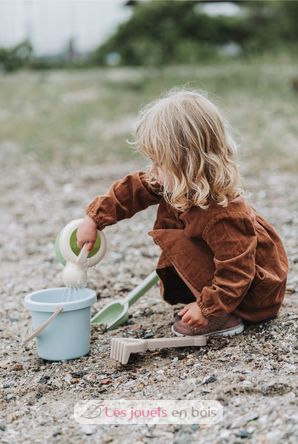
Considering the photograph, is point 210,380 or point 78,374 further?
point 78,374

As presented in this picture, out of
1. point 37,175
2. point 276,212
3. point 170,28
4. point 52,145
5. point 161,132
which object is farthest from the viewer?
point 170,28

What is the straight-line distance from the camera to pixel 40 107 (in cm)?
1105

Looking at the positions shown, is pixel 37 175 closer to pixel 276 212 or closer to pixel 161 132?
pixel 276 212

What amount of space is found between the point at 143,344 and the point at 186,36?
484 inches

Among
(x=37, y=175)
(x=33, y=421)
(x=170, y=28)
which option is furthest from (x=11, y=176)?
(x=170, y=28)

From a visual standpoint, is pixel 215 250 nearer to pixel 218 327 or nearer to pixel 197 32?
pixel 218 327

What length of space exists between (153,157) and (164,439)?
3.78ft

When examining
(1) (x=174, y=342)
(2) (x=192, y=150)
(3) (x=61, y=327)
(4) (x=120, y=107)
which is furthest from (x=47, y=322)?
(4) (x=120, y=107)

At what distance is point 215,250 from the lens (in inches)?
109

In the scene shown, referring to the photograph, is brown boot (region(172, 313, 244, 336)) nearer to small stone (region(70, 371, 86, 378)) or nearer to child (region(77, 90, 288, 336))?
child (region(77, 90, 288, 336))

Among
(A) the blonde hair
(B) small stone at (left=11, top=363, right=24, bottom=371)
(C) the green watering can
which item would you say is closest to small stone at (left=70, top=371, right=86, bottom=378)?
(B) small stone at (left=11, top=363, right=24, bottom=371)

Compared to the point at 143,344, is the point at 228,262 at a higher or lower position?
higher

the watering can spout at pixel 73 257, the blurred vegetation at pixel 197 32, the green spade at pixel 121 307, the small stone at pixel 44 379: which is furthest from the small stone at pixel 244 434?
the blurred vegetation at pixel 197 32

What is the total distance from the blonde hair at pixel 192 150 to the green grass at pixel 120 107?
396cm
